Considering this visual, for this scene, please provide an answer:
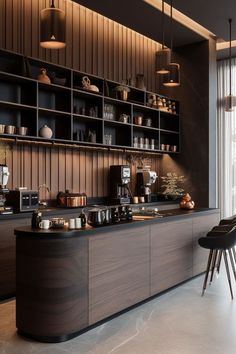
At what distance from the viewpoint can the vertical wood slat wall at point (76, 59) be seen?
16.8 feet

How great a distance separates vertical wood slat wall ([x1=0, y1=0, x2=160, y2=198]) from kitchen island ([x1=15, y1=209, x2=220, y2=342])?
1.95m

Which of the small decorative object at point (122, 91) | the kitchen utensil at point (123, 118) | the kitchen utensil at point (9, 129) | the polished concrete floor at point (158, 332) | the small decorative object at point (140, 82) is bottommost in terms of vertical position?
the polished concrete floor at point (158, 332)

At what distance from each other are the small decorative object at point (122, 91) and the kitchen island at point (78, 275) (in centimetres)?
282

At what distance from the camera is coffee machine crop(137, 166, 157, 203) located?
680cm

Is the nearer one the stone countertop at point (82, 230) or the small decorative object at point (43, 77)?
the stone countertop at point (82, 230)

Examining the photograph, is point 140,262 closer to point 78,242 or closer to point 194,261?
point 78,242

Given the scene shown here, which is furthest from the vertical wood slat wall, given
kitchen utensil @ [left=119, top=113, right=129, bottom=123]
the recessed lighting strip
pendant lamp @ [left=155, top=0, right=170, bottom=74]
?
pendant lamp @ [left=155, top=0, right=170, bottom=74]

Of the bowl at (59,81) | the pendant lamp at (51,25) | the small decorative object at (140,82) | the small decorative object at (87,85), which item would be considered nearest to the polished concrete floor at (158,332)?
the pendant lamp at (51,25)

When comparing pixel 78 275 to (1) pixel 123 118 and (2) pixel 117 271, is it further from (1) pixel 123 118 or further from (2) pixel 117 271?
(1) pixel 123 118

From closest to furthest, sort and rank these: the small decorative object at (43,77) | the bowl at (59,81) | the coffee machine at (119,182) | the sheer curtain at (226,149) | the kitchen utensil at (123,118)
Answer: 1. the small decorative object at (43,77)
2. the bowl at (59,81)
3. the coffee machine at (119,182)
4. the kitchen utensil at (123,118)
5. the sheer curtain at (226,149)

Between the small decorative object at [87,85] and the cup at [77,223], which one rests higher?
the small decorative object at [87,85]

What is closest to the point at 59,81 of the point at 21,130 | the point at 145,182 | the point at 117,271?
the point at 21,130

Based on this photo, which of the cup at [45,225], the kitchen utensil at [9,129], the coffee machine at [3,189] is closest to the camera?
the cup at [45,225]

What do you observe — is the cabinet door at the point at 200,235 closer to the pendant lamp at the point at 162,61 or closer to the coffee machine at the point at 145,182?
the coffee machine at the point at 145,182
